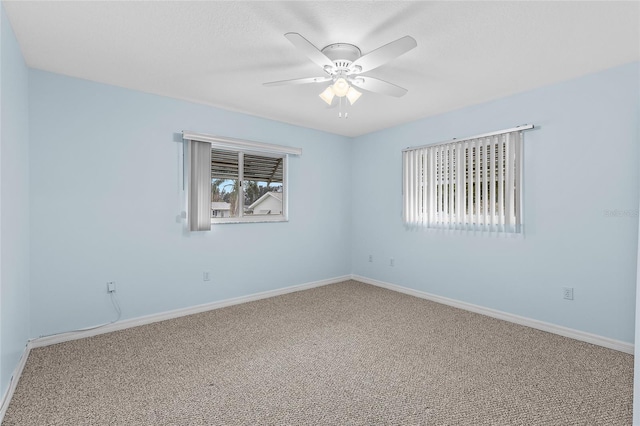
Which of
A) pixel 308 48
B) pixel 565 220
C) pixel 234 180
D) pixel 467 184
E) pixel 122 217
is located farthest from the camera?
pixel 234 180

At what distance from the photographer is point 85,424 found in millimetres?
1750

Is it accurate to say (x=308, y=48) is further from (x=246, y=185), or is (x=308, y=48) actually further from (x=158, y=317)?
(x=158, y=317)

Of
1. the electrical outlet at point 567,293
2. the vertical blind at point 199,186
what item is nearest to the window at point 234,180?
the vertical blind at point 199,186

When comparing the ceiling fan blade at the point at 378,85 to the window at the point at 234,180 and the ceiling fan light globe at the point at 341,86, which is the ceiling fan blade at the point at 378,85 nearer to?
the ceiling fan light globe at the point at 341,86

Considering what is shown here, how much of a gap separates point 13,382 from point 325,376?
2.03 meters

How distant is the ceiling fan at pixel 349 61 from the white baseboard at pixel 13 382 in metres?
2.64

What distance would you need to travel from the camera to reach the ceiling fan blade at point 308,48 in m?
1.80

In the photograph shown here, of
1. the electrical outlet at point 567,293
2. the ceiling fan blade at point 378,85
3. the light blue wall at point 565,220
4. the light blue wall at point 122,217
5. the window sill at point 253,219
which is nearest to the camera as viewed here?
the ceiling fan blade at point 378,85

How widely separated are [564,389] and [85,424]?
284 cm

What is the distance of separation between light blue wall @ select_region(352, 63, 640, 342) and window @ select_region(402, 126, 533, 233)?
0.38ft

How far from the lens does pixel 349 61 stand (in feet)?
7.59

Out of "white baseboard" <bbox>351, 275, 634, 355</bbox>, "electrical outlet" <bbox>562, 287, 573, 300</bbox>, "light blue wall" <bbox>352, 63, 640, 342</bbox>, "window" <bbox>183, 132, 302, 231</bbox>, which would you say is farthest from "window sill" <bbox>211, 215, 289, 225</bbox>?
"electrical outlet" <bbox>562, 287, 573, 300</bbox>

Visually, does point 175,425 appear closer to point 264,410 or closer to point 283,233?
point 264,410

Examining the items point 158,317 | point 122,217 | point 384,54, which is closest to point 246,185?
point 122,217
